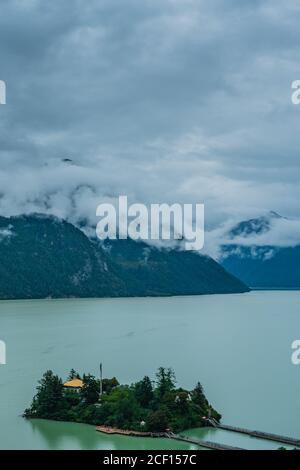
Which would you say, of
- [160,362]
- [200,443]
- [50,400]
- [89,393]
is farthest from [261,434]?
[160,362]

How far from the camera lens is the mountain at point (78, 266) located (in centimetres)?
11025

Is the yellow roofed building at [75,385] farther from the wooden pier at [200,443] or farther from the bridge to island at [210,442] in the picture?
the wooden pier at [200,443]

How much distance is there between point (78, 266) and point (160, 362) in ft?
277

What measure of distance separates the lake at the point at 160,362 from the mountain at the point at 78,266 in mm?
45314

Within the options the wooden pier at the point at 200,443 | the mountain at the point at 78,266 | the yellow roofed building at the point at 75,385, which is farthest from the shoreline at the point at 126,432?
the mountain at the point at 78,266

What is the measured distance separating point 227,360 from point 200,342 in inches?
346

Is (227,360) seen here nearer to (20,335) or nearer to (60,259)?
(20,335)

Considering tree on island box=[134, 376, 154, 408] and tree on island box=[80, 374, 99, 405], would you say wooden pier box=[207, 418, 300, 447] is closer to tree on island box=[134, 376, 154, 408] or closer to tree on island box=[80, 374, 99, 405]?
tree on island box=[134, 376, 154, 408]

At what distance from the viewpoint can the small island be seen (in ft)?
64.4

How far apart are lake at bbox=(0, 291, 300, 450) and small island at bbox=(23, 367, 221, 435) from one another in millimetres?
496

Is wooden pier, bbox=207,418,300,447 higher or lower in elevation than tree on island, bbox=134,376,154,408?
lower

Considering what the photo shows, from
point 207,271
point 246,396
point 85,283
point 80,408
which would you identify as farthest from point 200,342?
point 207,271

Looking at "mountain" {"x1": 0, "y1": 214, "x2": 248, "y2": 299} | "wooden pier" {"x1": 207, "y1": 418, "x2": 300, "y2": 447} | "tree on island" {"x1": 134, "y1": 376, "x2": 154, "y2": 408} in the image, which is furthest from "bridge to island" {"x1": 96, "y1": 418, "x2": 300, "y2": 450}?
"mountain" {"x1": 0, "y1": 214, "x2": 248, "y2": 299}

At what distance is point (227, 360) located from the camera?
3453cm
